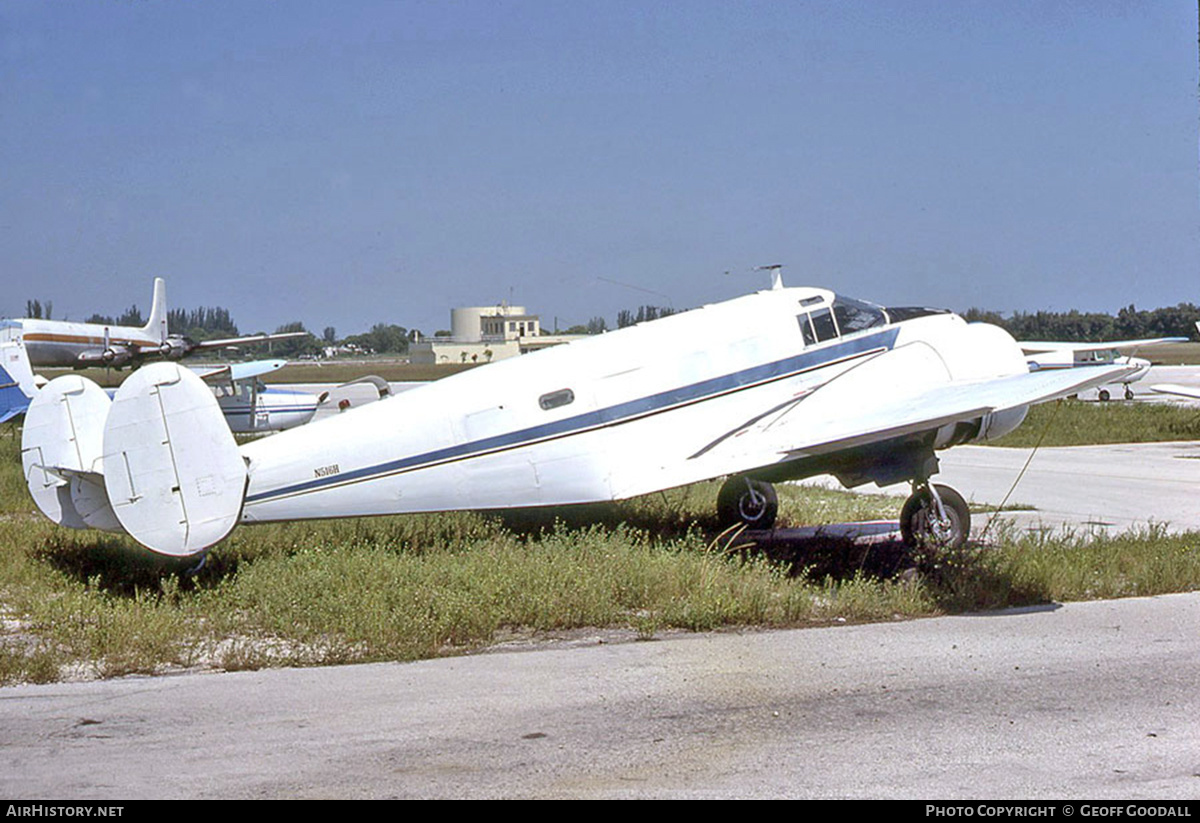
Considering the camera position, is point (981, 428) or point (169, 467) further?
point (981, 428)

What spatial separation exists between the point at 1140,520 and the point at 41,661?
497 inches

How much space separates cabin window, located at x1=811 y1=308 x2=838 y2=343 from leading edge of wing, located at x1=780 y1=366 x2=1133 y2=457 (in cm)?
120

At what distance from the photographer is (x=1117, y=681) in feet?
23.9

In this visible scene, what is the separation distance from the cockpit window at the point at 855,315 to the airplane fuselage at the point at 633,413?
0.02 m

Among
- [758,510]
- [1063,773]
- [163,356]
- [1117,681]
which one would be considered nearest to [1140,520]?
[758,510]

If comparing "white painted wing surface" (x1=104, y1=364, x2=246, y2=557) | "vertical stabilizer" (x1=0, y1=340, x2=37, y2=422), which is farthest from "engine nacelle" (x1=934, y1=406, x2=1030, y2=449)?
"vertical stabilizer" (x1=0, y1=340, x2=37, y2=422)

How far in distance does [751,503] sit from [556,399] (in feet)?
12.6

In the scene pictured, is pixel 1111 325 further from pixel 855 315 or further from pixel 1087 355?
pixel 855 315

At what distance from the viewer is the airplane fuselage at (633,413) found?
10.6 metres

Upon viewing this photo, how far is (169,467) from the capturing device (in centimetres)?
938

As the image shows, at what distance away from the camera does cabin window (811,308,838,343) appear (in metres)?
12.3

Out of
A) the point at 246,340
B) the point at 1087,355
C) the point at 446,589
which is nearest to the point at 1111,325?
the point at 1087,355

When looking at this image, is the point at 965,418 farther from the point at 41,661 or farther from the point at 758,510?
the point at 41,661

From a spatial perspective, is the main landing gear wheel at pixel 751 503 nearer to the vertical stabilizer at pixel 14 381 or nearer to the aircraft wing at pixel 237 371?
the aircraft wing at pixel 237 371
